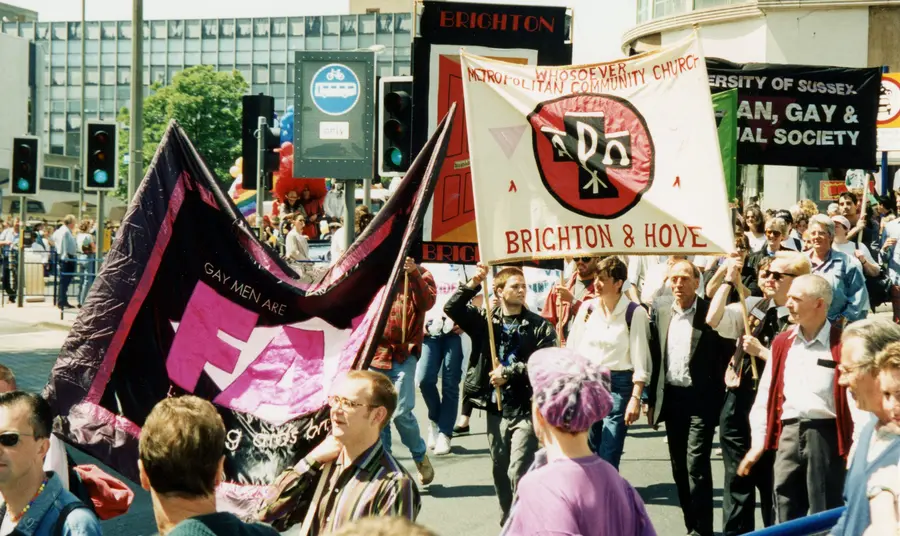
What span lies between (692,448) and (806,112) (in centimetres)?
616

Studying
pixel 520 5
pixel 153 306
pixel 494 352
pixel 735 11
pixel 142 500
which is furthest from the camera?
pixel 735 11

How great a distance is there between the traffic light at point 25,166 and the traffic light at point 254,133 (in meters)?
4.91

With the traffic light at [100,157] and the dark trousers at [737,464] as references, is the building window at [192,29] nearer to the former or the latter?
the traffic light at [100,157]

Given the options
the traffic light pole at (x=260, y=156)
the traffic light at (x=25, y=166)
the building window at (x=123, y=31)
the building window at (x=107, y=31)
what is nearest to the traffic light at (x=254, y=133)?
the traffic light pole at (x=260, y=156)

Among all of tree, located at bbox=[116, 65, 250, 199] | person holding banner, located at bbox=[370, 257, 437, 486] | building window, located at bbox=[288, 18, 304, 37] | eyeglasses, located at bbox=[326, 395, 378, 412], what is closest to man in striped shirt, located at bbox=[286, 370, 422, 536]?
eyeglasses, located at bbox=[326, 395, 378, 412]

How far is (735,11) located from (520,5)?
18.6 m

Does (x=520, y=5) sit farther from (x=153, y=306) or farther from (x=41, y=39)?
(x=41, y=39)

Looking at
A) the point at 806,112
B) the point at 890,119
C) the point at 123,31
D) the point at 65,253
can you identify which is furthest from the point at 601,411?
the point at 123,31

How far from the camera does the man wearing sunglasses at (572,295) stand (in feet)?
28.4

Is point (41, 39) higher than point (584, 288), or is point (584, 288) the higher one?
point (41, 39)

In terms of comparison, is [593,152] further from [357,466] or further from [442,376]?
[442,376]

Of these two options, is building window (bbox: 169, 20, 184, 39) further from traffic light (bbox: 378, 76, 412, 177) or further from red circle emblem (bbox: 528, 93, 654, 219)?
red circle emblem (bbox: 528, 93, 654, 219)

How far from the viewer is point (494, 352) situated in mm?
7168

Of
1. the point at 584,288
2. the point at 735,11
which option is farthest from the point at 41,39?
the point at 584,288
